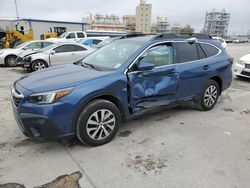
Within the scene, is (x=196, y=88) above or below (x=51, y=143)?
above

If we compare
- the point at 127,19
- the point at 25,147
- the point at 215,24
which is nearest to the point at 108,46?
the point at 25,147

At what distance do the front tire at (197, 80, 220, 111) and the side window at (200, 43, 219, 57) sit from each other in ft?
1.93

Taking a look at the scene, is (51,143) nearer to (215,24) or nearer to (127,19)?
(215,24)

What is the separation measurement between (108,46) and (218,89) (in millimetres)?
2601

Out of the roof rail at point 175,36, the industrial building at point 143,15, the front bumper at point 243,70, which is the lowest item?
the front bumper at point 243,70

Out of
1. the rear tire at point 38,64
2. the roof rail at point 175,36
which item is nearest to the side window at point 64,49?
the rear tire at point 38,64

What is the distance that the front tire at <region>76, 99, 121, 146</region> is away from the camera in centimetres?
302

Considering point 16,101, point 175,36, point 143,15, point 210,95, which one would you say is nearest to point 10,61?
point 16,101

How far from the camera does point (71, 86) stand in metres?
2.90

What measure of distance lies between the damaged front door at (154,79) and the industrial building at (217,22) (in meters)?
93.7

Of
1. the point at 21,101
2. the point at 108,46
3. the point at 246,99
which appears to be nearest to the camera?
the point at 21,101

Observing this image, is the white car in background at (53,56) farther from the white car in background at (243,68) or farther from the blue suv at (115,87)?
the white car in background at (243,68)

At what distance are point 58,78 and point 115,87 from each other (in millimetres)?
831

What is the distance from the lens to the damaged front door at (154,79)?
3.44 metres
